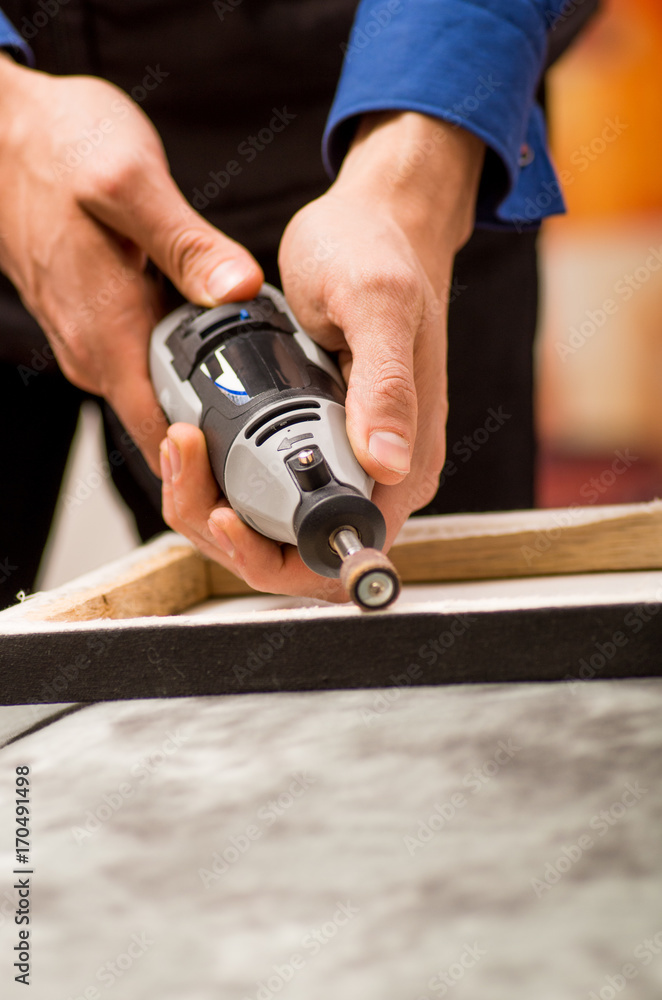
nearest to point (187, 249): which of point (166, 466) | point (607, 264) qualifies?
point (166, 466)

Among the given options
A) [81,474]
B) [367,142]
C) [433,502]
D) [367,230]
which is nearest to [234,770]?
[367,230]

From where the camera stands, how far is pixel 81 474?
1.87m

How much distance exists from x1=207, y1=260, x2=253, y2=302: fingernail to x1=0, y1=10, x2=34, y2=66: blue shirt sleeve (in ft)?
0.93

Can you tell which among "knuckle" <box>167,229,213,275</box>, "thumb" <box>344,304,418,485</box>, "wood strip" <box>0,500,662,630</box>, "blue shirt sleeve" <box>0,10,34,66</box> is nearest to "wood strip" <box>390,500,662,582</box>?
"wood strip" <box>0,500,662,630</box>

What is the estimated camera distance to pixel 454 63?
2.12 ft

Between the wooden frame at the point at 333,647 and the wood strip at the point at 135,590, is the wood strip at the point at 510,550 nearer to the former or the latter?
the wood strip at the point at 135,590

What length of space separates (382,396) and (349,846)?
10.4 inches

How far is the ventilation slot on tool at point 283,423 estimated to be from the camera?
49 centimetres

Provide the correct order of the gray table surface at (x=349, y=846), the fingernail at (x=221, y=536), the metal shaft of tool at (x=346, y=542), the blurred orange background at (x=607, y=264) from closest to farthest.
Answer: the gray table surface at (x=349, y=846) → the metal shaft of tool at (x=346, y=542) → the fingernail at (x=221, y=536) → the blurred orange background at (x=607, y=264)

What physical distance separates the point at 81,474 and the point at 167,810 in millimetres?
1629

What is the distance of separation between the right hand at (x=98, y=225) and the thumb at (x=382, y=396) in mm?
170

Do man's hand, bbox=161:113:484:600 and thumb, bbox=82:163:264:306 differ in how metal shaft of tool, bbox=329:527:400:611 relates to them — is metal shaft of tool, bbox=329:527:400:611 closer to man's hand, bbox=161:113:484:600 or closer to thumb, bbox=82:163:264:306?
man's hand, bbox=161:113:484:600

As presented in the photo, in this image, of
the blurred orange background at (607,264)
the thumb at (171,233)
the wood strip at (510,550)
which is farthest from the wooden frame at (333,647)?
the blurred orange background at (607,264)

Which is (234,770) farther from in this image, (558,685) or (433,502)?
(433,502)
